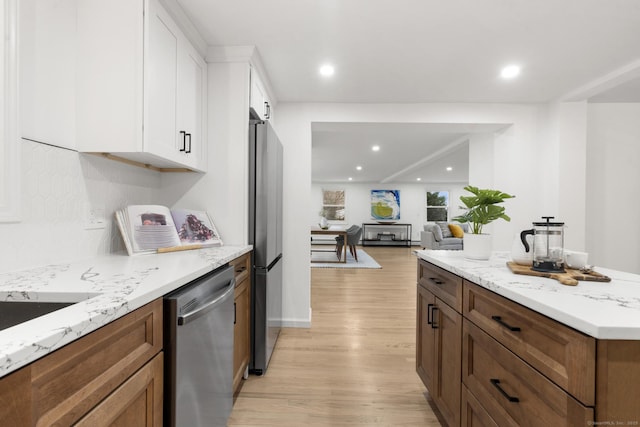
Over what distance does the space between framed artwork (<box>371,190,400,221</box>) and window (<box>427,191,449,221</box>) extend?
1.16m

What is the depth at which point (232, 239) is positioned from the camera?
2061mm

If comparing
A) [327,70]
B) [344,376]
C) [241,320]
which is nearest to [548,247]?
[344,376]

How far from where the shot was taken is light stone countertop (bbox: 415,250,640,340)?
26.7 inches

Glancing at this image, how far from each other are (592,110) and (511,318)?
11.2ft

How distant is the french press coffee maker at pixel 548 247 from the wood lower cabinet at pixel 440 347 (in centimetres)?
33

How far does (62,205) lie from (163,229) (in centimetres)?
51

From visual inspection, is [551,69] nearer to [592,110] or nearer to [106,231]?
[592,110]

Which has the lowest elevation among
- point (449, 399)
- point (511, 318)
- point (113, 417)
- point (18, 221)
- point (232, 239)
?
point (449, 399)

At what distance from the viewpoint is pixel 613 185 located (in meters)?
3.11

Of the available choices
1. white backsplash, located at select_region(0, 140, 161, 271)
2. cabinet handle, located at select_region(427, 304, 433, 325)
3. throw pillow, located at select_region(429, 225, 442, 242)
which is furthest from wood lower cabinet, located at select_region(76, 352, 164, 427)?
throw pillow, located at select_region(429, 225, 442, 242)

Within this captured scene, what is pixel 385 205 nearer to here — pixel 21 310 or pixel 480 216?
pixel 480 216

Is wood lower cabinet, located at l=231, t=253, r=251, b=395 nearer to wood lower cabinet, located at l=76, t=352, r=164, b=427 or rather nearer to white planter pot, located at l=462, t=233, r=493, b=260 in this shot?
wood lower cabinet, located at l=76, t=352, r=164, b=427

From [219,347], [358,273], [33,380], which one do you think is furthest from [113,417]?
[358,273]

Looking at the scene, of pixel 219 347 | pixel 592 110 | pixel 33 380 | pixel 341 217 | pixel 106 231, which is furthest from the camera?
pixel 341 217
